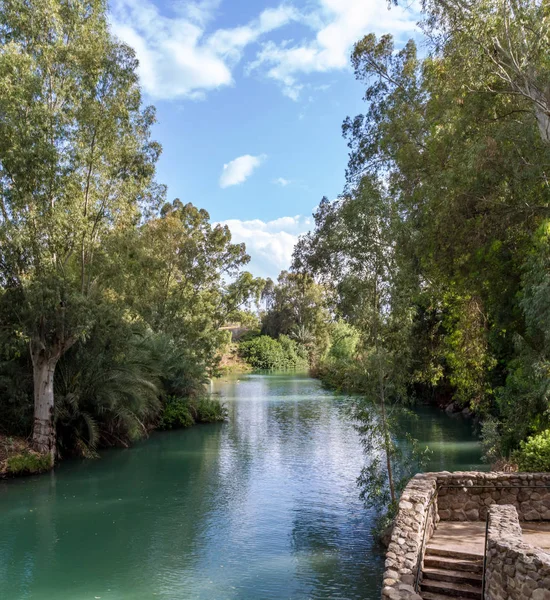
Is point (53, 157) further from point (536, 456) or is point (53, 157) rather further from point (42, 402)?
point (536, 456)

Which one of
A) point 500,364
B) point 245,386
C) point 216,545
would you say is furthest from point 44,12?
point 245,386

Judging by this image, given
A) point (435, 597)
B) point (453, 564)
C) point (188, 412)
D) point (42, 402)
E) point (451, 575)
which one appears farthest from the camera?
point (188, 412)

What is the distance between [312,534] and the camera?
36.2 feet

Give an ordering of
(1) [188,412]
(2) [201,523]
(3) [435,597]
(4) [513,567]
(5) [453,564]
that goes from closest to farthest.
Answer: (4) [513,567], (3) [435,597], (5) [453,564], (2) [201,523], (1) [188,412]

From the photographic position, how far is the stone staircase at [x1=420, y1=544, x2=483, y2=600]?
683 cm

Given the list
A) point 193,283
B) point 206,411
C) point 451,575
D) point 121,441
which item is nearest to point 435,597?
point 451,575

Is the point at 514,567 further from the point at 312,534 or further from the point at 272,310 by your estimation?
the point at 272,310

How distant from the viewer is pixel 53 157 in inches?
574

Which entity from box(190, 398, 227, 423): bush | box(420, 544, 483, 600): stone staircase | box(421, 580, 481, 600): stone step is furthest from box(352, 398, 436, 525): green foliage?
box(190, 398, 227, 423): bush

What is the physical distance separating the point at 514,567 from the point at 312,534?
6403 millimetres

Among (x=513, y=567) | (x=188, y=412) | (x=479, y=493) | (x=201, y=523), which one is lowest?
(x=201, y=523)

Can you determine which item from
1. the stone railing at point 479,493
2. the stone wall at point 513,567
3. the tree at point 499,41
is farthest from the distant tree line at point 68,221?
the stone wall at point 513,567

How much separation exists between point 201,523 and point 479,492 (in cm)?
599

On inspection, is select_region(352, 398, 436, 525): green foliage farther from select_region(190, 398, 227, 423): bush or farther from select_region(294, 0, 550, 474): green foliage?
select_region(190, 398, 227, 423): bush
